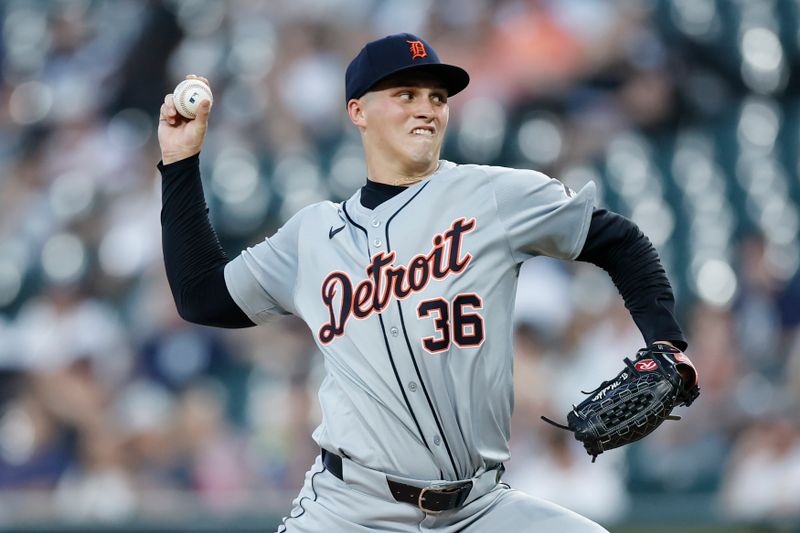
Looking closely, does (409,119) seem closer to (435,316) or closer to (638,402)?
(435,316)

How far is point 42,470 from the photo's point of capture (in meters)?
6.27

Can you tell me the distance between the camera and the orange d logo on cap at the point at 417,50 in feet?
9.42

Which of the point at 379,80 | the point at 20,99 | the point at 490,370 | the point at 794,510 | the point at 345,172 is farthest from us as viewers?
the point at 20,99

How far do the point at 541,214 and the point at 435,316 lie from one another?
13.0 inches

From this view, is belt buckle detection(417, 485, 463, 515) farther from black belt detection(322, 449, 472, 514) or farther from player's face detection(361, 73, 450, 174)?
player's face detection(361, 73, 450, 174)

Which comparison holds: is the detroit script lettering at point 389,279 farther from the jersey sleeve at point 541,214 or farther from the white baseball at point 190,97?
the white baseball at point 190,97

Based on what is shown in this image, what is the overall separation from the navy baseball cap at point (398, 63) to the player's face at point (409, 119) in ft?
0.09

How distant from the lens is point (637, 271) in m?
2.66

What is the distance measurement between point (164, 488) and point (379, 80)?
3.67 meters

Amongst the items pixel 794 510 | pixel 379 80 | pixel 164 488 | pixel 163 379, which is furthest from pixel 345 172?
pixel 379 80

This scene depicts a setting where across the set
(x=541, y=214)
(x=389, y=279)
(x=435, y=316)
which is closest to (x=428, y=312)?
(x=435, y=316)

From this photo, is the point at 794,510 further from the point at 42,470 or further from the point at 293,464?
the point at 42,470

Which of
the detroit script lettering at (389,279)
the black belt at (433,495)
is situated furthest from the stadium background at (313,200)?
the detroit script lettering at (389,279)

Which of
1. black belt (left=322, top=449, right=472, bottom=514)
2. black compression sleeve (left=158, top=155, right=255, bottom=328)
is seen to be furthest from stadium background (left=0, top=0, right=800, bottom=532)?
black belt (left=322, top=449, right=472, bottom=514)
